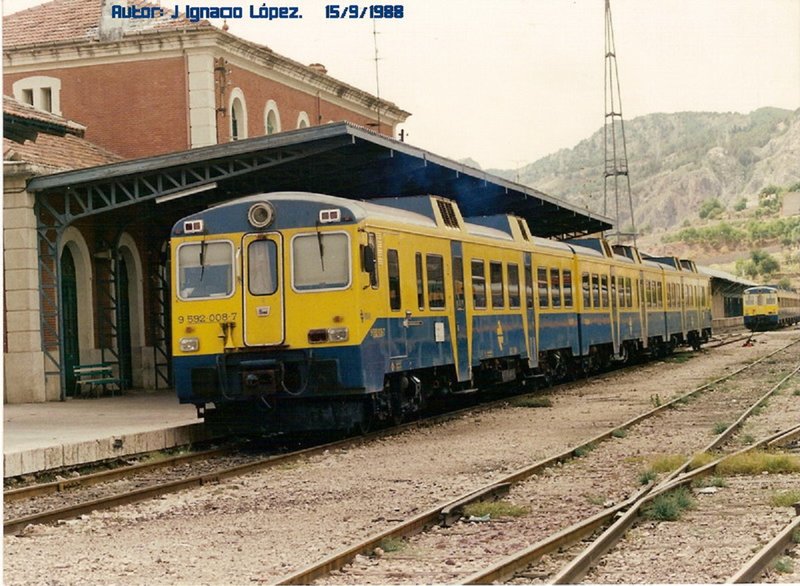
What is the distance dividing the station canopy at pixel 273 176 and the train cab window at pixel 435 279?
3044mm

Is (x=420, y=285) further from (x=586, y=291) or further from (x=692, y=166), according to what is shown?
(x=692, y=166)

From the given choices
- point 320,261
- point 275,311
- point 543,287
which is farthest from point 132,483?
point 543,287

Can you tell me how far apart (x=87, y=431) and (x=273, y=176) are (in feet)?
27.3

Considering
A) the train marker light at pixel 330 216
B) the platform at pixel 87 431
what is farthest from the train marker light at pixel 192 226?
the platform at pixel 87 431

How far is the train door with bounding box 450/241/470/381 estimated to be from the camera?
17656 millimetres

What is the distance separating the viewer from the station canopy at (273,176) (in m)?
19.8

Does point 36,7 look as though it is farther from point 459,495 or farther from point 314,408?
point 459,495

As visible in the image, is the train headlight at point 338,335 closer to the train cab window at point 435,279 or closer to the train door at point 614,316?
the train cab window at point 435,279

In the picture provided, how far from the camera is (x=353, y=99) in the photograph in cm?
3616

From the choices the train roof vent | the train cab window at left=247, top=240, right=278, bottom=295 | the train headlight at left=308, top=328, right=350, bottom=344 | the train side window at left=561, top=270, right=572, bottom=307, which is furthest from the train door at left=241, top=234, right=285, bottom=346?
the train side window at left=561, top=270, right=572, bottom=307

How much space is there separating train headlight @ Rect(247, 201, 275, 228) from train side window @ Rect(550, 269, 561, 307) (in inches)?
393

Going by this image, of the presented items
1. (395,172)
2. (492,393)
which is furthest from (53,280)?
(492,393)

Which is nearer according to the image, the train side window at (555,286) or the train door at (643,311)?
the train side window at (555,286)

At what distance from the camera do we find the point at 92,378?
77.4ft
